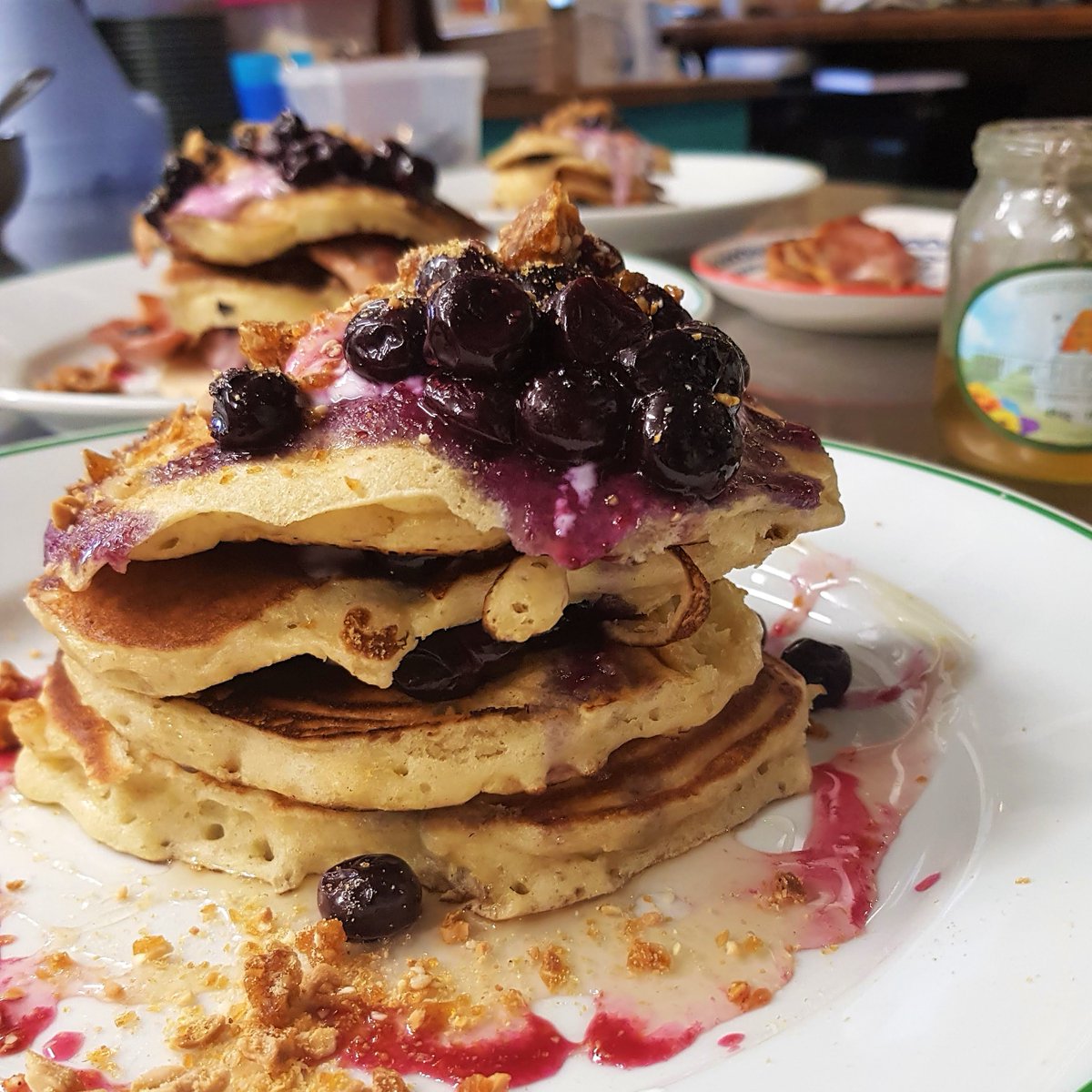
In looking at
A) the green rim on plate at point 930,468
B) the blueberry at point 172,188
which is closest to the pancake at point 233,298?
the blueberry at point 172,188

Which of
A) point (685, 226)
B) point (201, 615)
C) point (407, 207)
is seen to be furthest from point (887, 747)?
point (685, 226)

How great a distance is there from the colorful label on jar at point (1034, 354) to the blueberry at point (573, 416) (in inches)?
55.3

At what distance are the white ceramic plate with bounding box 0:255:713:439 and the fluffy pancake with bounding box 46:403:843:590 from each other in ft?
3.58

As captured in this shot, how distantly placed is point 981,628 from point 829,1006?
0.81 meters

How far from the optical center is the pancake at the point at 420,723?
4.52 feet

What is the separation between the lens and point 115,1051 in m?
1.17

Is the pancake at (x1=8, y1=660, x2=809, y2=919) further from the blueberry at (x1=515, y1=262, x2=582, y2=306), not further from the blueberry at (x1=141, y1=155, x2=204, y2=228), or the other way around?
the blueberry at (x1=141, y1=155, x2=204, y2=228)

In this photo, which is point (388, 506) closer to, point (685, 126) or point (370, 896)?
point (370, 896)

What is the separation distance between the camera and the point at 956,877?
1.31m

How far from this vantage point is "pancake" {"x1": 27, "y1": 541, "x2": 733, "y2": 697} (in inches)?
52.2

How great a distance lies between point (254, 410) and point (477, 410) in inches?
10.6

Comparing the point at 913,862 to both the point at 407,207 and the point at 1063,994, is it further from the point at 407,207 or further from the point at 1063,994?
the point at 407,207

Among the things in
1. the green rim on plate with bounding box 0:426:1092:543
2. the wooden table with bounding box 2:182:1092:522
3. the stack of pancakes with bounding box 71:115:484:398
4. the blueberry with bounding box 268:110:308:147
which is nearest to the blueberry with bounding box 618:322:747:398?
the green rim on plate with bounding box 0:426:1092:543

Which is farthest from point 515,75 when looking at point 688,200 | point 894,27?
point 688,200
